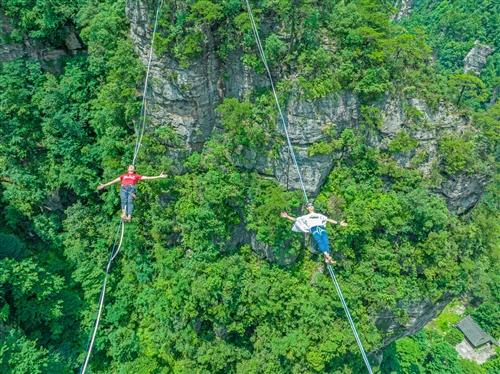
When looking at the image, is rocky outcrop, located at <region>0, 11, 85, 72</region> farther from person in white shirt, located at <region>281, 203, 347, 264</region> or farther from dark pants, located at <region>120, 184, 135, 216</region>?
person in white shirt, located at <region>281, 203, 347, 264</region>

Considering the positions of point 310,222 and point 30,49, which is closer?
point 310,222

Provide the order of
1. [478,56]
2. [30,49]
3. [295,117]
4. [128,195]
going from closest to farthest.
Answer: [128,195] < [295,117] < [30,49] < [478,56]

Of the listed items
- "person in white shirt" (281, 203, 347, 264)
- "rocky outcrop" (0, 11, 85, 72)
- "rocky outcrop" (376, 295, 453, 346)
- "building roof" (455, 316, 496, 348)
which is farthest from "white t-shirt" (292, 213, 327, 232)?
"building roof" (455, 316, 496, 348)

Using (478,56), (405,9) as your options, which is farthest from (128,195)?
(405,9)

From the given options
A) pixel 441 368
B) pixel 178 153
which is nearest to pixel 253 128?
pixel 178 153

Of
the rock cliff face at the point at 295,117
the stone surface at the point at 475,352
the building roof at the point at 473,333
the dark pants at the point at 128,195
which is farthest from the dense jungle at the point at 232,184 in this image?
the stone surface at the point at 475,352

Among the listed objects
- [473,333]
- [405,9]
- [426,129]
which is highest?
[405,9]

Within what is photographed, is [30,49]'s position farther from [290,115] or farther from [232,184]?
[290,115]
